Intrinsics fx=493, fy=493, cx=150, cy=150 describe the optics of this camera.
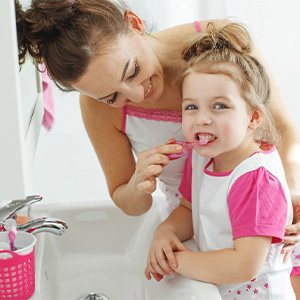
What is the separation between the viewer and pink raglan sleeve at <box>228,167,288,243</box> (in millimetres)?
829

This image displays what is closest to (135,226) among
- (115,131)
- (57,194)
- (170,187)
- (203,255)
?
(170,187)

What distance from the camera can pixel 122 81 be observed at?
3.02 feet

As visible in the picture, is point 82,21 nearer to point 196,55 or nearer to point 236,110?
point 196,55

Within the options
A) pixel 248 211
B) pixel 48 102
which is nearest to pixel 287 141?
pixel 248 211

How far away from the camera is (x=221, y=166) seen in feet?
3.12

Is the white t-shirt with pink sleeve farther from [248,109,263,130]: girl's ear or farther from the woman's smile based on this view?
the woman's smile

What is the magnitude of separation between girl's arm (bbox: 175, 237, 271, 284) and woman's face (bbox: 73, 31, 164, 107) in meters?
0.34

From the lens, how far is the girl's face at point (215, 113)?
86cm

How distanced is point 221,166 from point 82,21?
0.38 meters

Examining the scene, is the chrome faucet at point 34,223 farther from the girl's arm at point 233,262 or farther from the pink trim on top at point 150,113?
the pink trim on top at point 150,113

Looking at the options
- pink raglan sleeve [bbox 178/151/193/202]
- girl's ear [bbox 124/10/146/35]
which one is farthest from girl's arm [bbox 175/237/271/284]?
girl's ear [bbox 124/10/146/35]

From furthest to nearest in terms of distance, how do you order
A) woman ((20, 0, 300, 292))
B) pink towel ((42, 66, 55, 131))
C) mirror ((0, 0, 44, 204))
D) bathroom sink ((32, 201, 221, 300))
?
pink towel ((42, 66, 55, 131)) → bathroom sink ((32, 201, 221, 300)) → woman ((20, 0, 300, 292)) → mirror ((0, 0, 44, 204))

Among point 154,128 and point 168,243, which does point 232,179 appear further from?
point 154,128

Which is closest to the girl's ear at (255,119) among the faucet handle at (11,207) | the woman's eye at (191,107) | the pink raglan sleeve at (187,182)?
the woman's eye at (191,107)
